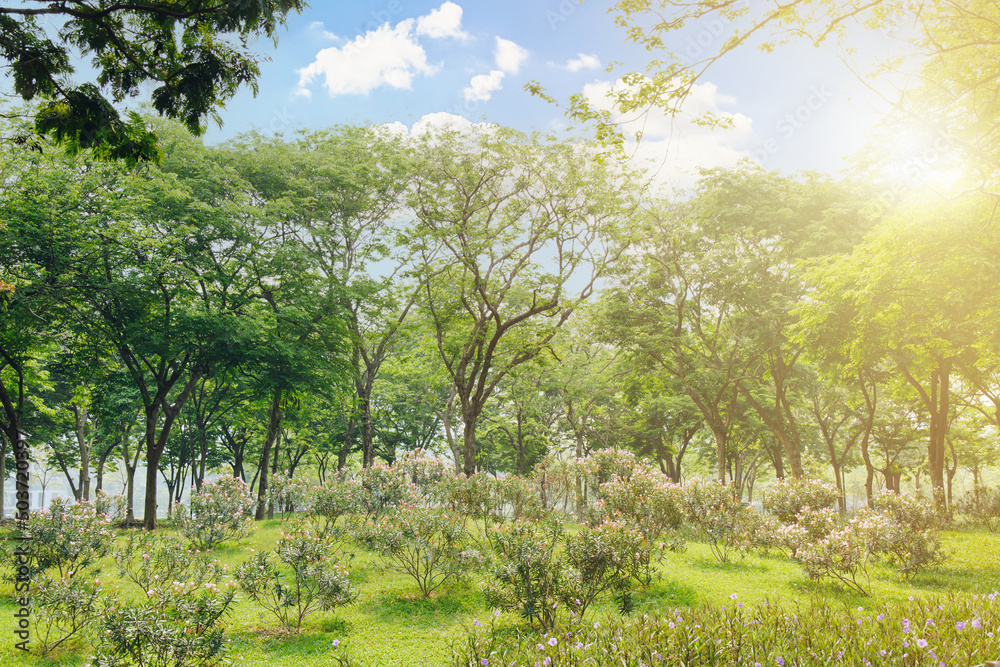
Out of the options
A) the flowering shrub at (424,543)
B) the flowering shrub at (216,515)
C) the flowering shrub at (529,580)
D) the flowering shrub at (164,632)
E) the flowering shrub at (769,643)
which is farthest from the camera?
the flowering shrub at (216,515)

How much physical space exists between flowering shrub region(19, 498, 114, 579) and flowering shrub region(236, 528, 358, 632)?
152 inches

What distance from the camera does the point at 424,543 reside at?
32.6ft

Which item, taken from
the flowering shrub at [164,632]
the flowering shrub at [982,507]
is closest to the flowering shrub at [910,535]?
the flowering shrub at [982,507]

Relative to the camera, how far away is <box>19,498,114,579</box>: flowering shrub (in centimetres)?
966

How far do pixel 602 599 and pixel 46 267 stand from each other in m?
16.5

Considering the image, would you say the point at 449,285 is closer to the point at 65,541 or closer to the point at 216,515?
the point at 216,515

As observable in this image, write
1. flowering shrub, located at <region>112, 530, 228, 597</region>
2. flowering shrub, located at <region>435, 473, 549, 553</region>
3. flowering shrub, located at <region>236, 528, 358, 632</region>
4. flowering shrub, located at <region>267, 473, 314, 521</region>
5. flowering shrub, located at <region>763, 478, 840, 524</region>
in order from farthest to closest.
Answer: flowering shrub, located at <region>267, 473, 314, 521</region> < flowering shrub, located at <region>435, 473, 549, 553</region> < flowering shrub, located at <region>763, 478, 840, 524</region> < flowering shrub, located at <region>112, 530, 228, 597</region> < flowering shrub, located at <region>236, 528, 358, 632</region>

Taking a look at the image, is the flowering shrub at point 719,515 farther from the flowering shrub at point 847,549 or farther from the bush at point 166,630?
the bush at point 166,630

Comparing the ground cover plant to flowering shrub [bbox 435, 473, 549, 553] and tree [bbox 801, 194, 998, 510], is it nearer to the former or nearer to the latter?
flowering shrub [bbox 435, 473, 549, 553]

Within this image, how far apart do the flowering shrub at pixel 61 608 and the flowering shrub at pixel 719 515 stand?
11348mm

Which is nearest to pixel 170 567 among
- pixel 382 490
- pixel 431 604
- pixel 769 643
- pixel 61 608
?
pixel 61 608

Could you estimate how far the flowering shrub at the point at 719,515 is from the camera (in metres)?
12.3

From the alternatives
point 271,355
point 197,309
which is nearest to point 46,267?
point 197,309

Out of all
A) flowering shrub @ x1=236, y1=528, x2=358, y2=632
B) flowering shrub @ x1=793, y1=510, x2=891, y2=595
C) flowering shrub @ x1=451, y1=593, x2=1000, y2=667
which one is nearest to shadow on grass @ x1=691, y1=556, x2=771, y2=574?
flowering shrub @ x1=793, y1=510, x2=891, y2=595
